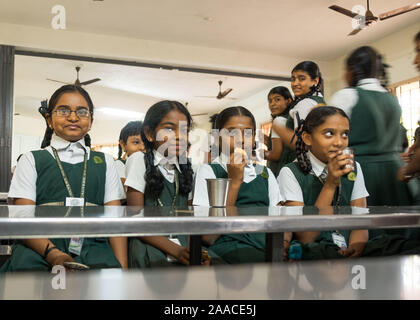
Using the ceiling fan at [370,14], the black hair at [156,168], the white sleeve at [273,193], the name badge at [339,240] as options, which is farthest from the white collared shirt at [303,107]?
the ceiling fan at [370,14]

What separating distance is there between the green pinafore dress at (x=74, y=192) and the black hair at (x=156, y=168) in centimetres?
18

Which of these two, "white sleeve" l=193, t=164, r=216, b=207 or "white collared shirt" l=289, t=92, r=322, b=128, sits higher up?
"white collared shirt" l=289, t=92, r=322, b=128

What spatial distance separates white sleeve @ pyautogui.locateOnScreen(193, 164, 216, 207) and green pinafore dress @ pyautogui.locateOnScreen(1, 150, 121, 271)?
0.34 m

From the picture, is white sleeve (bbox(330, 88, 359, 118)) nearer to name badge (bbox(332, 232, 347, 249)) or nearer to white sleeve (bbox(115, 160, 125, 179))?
name badge (bbox(332, 232, 347, 249))

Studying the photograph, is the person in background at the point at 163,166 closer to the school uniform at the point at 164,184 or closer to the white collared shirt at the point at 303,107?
the school uniform at the point at 164,184

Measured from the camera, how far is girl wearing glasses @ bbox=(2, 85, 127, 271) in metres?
1.17

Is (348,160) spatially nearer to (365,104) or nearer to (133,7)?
(365,104)

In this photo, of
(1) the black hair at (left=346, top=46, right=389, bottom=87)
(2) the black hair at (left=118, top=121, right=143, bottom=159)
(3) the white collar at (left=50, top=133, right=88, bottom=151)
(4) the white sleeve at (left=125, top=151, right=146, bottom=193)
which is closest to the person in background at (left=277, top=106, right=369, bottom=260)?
(1) the black hair at (left=346, top=46, right=389, bottom=87)

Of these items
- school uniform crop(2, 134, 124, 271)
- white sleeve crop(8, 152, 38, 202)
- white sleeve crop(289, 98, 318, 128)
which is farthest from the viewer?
white sleeve crop(289, 98, 318, 128)

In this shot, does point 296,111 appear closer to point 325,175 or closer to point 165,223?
point 325,175

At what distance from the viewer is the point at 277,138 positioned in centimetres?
236

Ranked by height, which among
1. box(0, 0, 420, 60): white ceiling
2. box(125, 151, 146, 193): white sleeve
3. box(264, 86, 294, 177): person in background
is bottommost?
box(125, 151, 146, 193): white sleeve

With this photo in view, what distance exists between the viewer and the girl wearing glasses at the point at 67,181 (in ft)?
3.85
